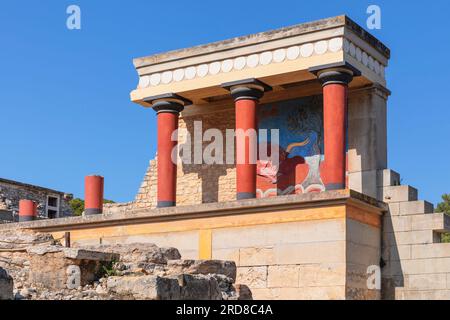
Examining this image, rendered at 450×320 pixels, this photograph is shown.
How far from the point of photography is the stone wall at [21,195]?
2921 cm

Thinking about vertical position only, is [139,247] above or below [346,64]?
below

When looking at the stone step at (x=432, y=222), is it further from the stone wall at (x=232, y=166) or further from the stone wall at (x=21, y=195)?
the stone wall at (x=21, y=195)

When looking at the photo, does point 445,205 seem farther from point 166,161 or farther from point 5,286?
point 5,286

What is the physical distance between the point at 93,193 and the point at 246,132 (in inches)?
176

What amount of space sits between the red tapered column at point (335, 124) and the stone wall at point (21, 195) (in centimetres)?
1395

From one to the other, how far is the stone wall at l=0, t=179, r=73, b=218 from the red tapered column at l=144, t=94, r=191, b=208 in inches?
378

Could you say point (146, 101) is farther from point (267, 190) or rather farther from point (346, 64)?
point (346, 64)

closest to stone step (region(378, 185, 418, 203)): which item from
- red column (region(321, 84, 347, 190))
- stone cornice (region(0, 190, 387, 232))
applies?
stone cornice (region(0, 190, 387, 232))

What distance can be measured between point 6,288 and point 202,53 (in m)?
11.8

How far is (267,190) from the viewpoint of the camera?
20.5 m
